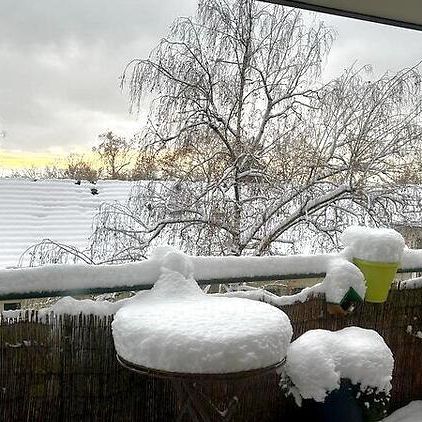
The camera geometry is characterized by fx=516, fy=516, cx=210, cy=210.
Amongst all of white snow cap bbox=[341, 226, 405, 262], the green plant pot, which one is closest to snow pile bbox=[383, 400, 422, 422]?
the green plant pot

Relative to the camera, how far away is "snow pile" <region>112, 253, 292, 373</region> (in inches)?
51.9

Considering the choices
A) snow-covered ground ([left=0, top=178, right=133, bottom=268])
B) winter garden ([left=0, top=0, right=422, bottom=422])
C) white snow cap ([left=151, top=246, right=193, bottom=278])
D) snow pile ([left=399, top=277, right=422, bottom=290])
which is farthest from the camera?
snow-covered ground ([left=0, top=178, right=133, bottom=268])

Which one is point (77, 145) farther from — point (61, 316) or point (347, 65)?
point (61, 316)

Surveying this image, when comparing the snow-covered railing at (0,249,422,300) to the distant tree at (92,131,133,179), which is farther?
the distant tree at (92,131,133,179)

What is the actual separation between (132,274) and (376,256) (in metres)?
1.06

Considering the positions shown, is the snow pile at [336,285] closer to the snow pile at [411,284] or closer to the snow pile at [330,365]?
the snow pile at [330,365]

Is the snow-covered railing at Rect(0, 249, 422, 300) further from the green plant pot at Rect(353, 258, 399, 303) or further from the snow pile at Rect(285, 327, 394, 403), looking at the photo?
the snow pile at Rect(285, 327, 394, 403)

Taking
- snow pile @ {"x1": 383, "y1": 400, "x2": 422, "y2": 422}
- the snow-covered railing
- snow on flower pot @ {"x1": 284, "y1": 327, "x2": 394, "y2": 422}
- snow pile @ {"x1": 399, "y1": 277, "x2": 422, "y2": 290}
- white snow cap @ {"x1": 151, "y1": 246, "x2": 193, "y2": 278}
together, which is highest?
white snow cap @ {"x1": 151, "y1": 246, "x2": 193, "y2": 278}

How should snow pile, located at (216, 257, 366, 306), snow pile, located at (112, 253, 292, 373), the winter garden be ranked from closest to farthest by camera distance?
snow pile, located at (112, 253, 292, 373), the winter garden, snow pile, located at (216, 257, 366, 306)

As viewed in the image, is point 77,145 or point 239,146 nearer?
point 77,145

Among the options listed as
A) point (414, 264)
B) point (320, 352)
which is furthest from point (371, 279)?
point (320, 352)

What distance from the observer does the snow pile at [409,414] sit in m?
2.30

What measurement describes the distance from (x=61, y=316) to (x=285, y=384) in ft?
2.92

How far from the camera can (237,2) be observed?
6113mm
